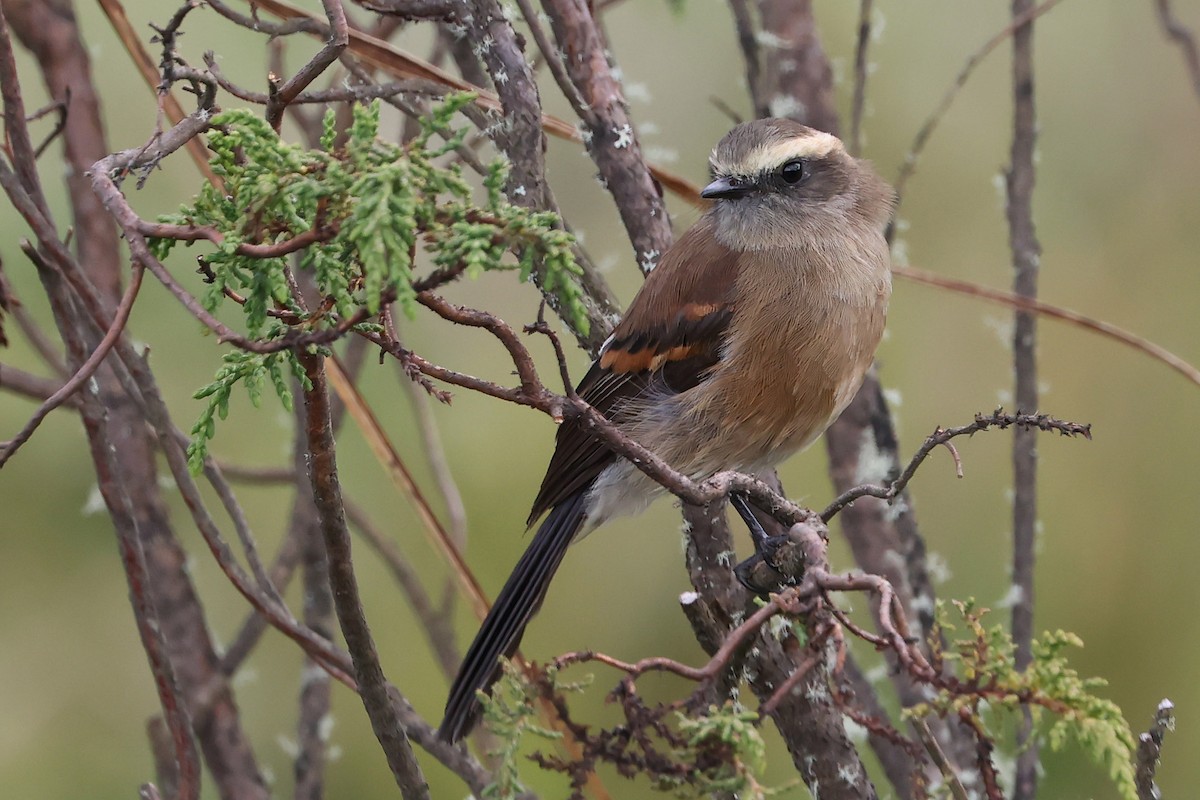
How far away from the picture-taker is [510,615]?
2031 mm

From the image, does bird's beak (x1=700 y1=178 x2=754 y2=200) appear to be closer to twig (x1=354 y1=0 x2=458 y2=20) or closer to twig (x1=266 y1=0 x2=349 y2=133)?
twig (x1=354 y1=0 x2=458 y2=20)

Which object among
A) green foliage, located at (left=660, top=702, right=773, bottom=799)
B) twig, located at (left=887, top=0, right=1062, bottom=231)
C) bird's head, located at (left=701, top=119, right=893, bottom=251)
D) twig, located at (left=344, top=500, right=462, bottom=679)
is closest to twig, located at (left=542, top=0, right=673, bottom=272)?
bird's head, located at (left=701, top=119, right=893, bottom=251)

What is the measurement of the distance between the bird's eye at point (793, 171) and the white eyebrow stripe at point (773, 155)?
0.04ft

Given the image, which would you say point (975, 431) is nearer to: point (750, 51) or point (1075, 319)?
point (1075, 319)

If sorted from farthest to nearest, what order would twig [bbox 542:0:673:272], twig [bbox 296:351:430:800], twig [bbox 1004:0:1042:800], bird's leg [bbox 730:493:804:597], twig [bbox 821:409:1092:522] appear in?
twig [bbox 1004:0:1042:800]
twig [bbox 542:0:673:272]
bird's leg [bbox 730:493:804:597]
twig [bbox 821:409:1092:522]
twig [bbox 296:351:430:800]

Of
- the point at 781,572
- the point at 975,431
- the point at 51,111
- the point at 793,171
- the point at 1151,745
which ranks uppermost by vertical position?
the point at 793,171

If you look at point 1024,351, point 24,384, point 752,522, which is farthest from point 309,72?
point 1024,351

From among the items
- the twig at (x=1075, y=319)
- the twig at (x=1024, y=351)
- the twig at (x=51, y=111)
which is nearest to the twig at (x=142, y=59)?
the twig at (x=51, y=111)

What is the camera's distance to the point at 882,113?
3775 millimetres

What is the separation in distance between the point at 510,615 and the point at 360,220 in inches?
48.8

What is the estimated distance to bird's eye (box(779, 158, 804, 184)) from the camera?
92.7 inches

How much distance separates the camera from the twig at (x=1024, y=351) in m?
2.25

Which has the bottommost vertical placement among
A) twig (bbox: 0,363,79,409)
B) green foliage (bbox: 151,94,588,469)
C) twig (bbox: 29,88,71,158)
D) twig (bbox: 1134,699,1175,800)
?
twig (bbox: 1134,699,1175,800)

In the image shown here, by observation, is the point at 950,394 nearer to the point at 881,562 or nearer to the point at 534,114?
the point at 881,562
